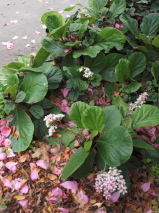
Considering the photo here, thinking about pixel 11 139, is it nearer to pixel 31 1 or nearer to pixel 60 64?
pixel 60 64

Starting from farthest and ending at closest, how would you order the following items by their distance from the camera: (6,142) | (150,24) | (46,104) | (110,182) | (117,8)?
1. (117,8)
2. (150,24)
3. (46,104)
4. (6,142)
5. (110,182)

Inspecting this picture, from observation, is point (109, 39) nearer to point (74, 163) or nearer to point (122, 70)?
point (122, 70)

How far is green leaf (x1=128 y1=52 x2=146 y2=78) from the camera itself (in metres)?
2.00

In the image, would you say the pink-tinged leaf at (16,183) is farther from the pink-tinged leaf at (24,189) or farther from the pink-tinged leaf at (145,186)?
the pink-tinged leaf at (145,186)

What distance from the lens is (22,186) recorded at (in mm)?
1445

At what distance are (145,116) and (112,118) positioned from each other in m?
0.23

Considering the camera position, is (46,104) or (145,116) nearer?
(145,116)

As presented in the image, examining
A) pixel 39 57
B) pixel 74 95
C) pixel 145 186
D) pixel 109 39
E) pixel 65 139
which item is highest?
pixel 109 39

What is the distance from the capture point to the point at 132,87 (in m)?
1.97

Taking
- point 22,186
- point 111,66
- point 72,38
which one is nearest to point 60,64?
point 72,38

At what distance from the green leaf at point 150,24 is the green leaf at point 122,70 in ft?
1.98

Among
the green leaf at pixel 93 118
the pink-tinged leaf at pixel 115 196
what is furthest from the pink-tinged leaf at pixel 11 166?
the pink-tinged leaf at pixel 115 196

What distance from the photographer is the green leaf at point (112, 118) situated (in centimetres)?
147

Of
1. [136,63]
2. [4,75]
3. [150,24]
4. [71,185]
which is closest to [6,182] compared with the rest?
[71,185]
